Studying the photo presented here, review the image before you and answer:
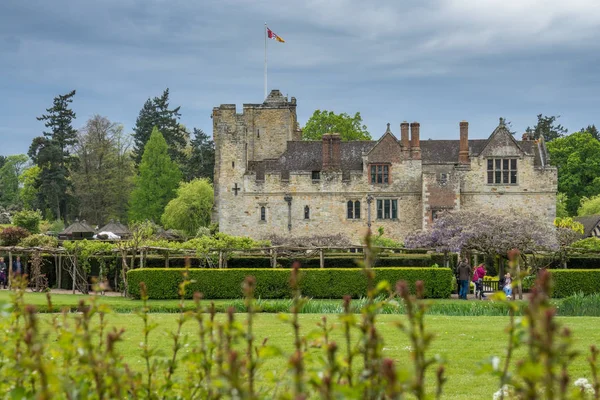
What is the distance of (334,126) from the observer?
212 ft

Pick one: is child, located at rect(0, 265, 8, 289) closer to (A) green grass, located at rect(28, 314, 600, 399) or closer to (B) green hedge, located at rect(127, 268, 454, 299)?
(B) green hedge, located at rect(127, 268, 454, 299)

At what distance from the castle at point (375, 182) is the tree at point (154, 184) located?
18.2 meters

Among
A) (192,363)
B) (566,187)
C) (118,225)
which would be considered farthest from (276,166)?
(192,363)

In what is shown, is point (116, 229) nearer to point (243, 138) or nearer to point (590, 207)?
point (243, 138)

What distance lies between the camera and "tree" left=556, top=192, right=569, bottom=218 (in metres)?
60.8

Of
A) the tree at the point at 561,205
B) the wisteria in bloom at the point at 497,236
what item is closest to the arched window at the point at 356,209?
the wisteria in bloom at the point at 497,236

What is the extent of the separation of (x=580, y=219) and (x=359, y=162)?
60.4 feet

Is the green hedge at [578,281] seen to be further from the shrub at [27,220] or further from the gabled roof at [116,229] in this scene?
the shrub at [27,220]

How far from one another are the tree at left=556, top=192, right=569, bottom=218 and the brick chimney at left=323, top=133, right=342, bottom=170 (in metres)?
22.1

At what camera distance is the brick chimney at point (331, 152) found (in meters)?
47.4

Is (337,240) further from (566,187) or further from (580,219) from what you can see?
(566,187)

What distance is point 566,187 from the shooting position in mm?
66938

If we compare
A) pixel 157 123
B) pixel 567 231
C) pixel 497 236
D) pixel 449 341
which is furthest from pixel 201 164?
pixel 449 341

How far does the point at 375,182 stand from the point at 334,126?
61.5 ft
